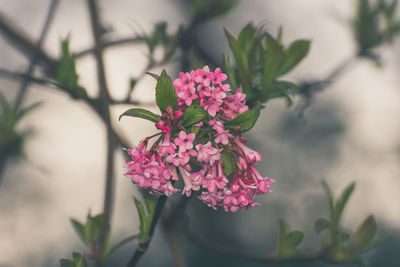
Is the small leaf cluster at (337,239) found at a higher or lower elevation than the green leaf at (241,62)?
lower

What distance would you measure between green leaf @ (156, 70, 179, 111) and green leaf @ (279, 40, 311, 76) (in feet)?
1.56

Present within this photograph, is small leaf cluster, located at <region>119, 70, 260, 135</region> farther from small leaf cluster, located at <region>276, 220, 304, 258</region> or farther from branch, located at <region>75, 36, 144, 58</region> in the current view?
branch, located at <region>75, 36, 144, 58</region>

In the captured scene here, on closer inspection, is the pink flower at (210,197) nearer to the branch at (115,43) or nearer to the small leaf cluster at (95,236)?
the small leaf cluster at (95,236)

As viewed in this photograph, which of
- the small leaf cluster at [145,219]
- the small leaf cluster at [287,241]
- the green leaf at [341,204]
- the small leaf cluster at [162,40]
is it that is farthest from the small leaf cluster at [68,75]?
the green leaf at [341,204]

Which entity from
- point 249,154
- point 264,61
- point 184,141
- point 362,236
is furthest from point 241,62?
point 362,236

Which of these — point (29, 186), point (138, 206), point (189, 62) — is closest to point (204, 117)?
point (138, 206)

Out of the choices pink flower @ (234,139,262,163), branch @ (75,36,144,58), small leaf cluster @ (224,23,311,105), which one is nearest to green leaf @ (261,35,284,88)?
small leaf cluster @ (224,23,311,105)

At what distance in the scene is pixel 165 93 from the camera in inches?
34.9

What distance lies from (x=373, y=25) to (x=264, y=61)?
1.03 metres

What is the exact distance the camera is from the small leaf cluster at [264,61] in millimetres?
1238

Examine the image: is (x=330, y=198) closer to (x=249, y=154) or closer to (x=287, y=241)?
(x=287, y=241)

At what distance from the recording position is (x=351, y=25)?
2.10m

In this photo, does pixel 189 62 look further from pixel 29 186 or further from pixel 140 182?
pixel 29 186

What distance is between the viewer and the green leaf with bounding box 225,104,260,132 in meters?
0.91
